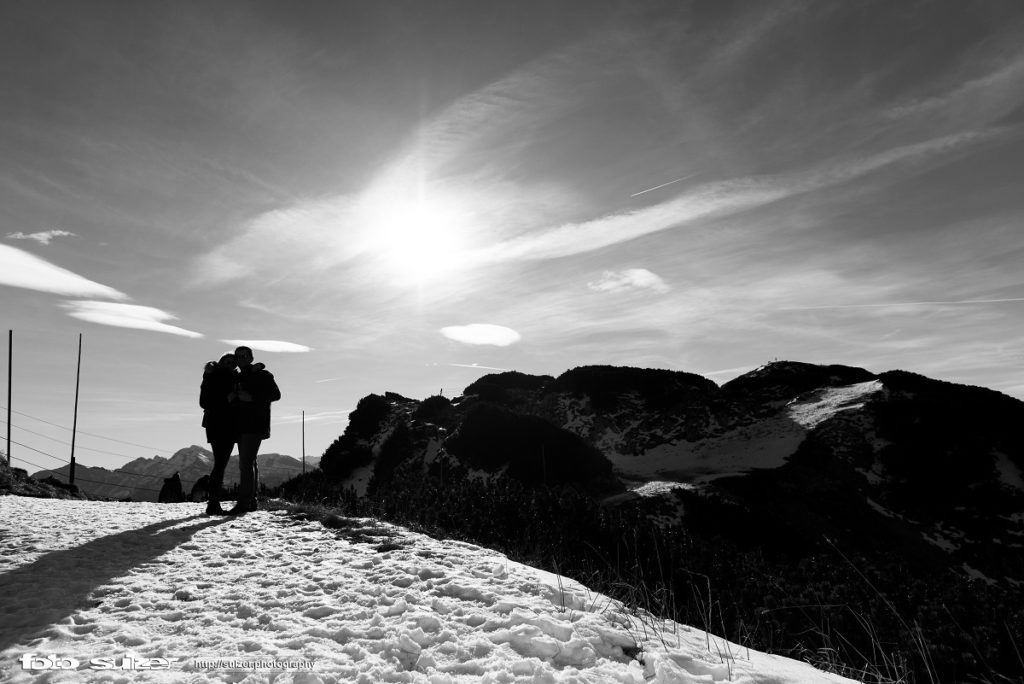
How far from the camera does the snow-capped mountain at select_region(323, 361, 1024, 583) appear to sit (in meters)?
27.2

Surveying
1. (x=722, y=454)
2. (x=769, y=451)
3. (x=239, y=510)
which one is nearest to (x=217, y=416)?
(x=239, y=510)

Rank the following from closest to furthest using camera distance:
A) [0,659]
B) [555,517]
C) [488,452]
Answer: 1. [0,659]
2. [555,517]
3. [488,452]

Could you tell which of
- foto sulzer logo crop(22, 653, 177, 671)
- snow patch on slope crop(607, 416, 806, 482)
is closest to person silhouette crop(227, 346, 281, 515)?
foto sulzer logo crop(22, 653, 177, 671)

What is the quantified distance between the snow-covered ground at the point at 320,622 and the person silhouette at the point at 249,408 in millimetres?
2269

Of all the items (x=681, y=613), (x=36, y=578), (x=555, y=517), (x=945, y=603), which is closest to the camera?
(x=36, y=578)

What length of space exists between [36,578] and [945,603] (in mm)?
10143

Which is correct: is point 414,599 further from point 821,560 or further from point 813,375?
point 813,375

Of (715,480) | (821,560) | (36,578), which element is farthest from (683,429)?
(36,578)

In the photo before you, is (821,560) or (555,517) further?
(821,560)

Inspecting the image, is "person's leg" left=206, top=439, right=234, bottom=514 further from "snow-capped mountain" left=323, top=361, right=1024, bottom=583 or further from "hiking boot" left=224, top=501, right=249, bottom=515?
"snow-capped mountain" left=323, top=361, right=1024, bottom=583

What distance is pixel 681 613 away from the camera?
17.1 feet

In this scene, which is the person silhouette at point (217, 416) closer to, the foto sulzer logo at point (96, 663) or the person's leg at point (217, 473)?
the person's leg at point (217, 473)

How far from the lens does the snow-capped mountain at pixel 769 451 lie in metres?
27.2

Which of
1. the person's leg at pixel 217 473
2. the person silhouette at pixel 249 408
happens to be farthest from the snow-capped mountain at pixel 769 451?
the person's leg at pixel 217 473
